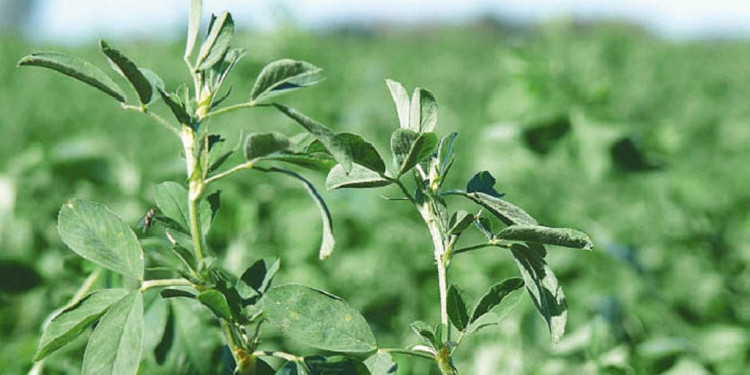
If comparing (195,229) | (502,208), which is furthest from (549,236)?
(195,229)

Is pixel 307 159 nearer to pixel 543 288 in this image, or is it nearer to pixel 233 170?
pixel 233 170

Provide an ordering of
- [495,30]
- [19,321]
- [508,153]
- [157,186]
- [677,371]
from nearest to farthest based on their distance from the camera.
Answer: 1. [157,186]
2. [677,371]
3. [19,321]
4. [508,153]
5. [495,30]

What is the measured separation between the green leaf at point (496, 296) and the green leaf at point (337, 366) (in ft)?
0.33

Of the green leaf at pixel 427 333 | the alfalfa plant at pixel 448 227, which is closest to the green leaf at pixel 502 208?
the alfalfa plant at pixel 448 227

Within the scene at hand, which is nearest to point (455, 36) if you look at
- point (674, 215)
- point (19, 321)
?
point (674, 215)

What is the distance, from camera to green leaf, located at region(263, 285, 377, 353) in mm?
677

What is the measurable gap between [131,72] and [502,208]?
0.98 feet

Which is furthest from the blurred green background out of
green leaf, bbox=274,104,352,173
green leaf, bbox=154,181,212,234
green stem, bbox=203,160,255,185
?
green leaf, bbox=274,104,352,173

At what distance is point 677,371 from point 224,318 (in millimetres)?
827

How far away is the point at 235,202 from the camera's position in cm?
164

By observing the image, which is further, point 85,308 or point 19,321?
point 19,321

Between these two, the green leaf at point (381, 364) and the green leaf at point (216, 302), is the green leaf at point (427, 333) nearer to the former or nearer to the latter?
the green leaf at point (381, 364)

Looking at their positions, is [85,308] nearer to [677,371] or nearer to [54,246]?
[677,371]

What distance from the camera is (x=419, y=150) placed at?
69cm
